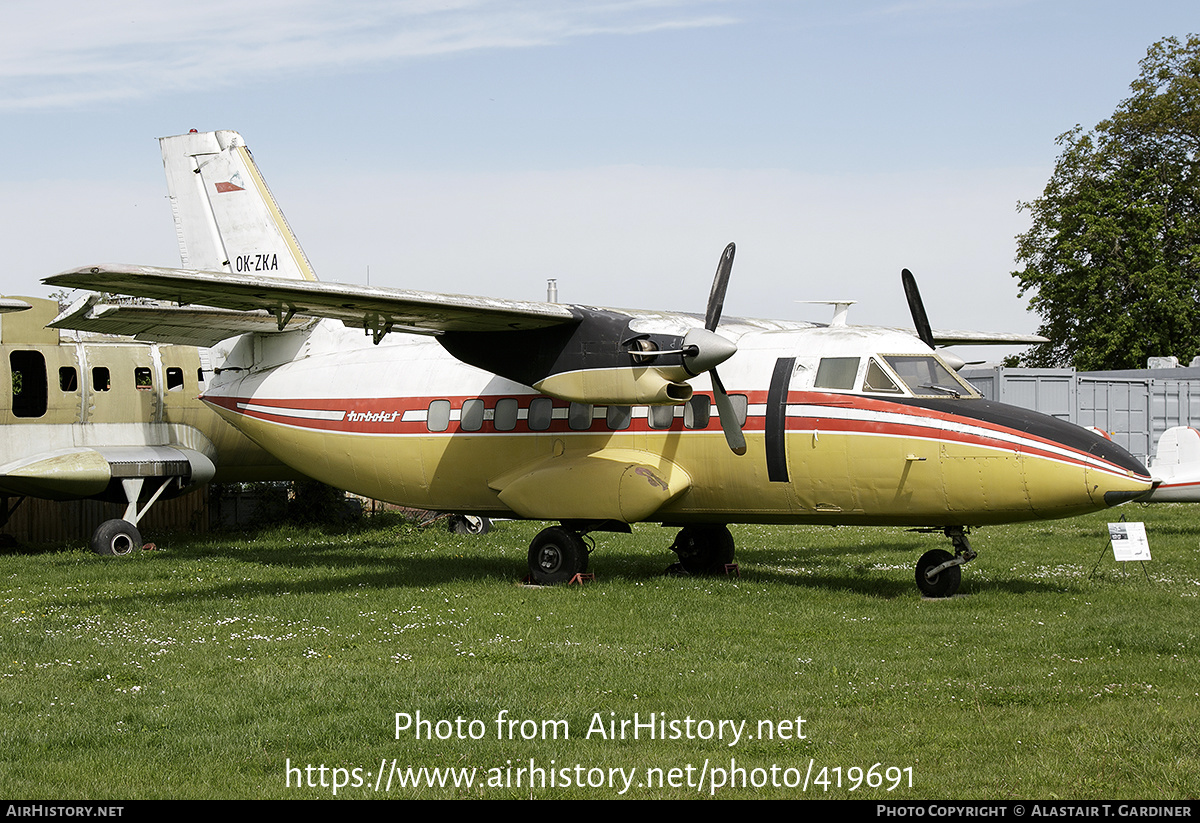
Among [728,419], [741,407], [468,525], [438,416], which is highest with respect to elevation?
[741,407]

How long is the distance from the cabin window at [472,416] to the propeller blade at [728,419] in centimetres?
400

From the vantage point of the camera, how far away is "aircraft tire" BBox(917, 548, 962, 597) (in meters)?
14.6

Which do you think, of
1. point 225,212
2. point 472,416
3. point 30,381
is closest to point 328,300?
point 472,416

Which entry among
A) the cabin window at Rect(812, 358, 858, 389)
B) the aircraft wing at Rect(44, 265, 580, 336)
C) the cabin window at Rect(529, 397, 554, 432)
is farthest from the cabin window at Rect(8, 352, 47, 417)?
the cabin window at Rect(812, 358, 858, 389)

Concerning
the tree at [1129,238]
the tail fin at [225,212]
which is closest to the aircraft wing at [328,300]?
the tail fin at [225,212]

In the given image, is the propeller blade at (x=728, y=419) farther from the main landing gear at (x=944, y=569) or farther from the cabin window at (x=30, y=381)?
the cabin window at (x=30, y=381)

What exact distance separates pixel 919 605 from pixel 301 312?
8.78 m

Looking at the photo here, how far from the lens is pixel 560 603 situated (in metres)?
14.6

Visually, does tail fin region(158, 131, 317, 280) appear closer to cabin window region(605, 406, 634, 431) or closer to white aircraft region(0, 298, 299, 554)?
white aircraft region(0, 298, 299, 554)

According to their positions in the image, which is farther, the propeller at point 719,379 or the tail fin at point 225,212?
the tail fin at point 225,212

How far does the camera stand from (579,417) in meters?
16.6

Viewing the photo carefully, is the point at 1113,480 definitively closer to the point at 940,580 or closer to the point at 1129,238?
the point at 940,580

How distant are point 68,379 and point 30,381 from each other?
49.4 inches

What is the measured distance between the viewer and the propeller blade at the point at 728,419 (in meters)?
14.9
